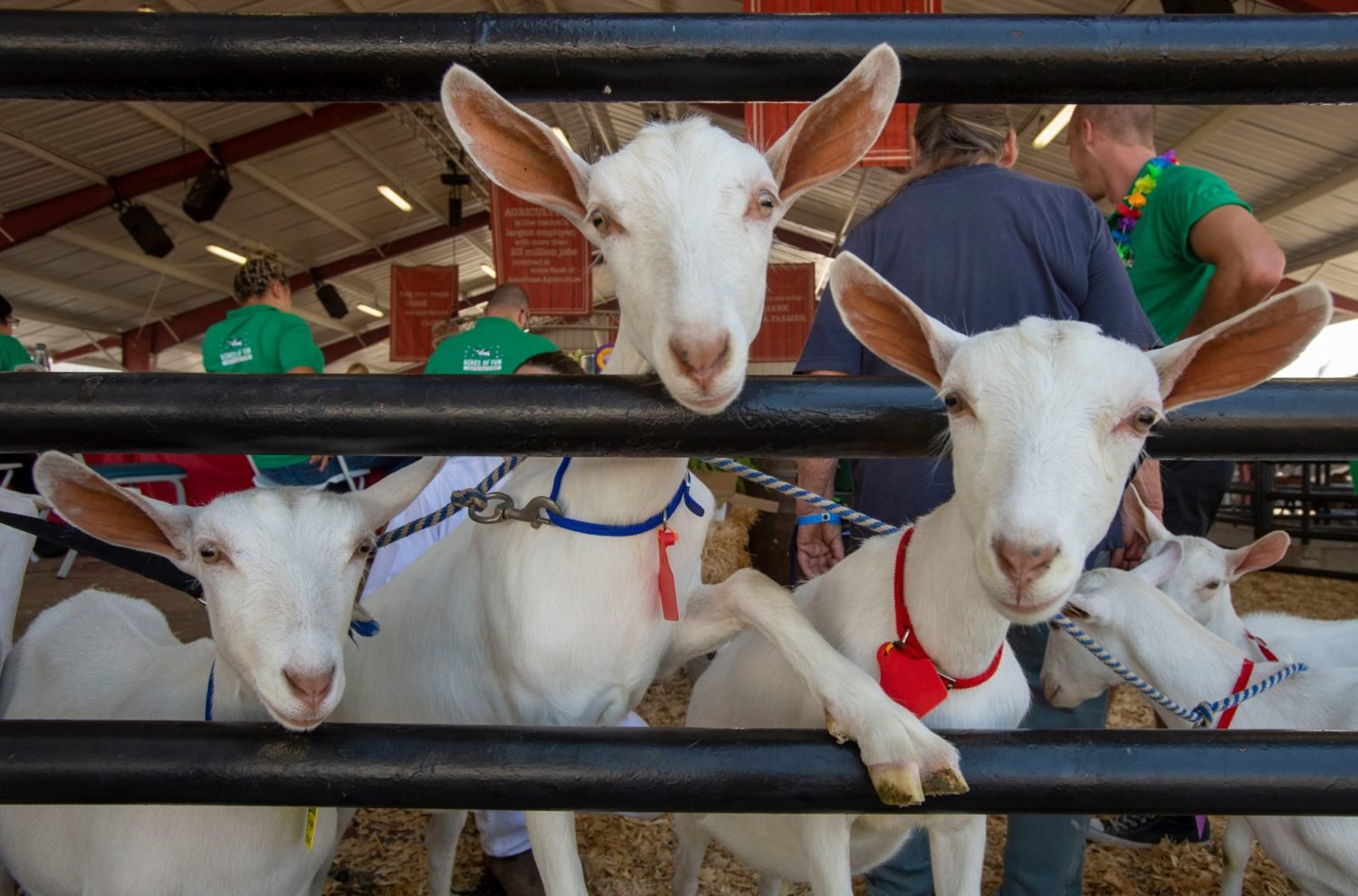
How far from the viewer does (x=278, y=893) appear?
1.74 meters

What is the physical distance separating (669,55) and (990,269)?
1383 mm

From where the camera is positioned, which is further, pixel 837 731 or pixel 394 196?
pixel 394 196

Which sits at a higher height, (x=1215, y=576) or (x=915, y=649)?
(x=915, y=649)

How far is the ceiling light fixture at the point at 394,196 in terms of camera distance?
1642 centimetres

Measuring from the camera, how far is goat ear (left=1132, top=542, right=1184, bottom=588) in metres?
2.60

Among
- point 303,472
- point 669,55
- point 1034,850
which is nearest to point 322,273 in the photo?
point 303,472

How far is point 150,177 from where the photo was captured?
1288cm

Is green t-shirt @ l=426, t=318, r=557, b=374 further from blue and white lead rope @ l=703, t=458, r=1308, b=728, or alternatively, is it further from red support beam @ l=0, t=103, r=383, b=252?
red support beam @ l=0, t=103, r=383, b=252

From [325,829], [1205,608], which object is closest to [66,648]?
[325,829]

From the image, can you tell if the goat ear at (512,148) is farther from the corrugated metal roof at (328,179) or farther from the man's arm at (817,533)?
the corrugated metal roof at (328,179)

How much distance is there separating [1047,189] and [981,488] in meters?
1.34

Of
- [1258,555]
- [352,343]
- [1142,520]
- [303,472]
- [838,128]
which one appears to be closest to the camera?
[838,128]

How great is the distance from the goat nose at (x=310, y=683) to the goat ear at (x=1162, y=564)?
7.33ft

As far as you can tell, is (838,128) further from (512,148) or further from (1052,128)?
(1052,128)
